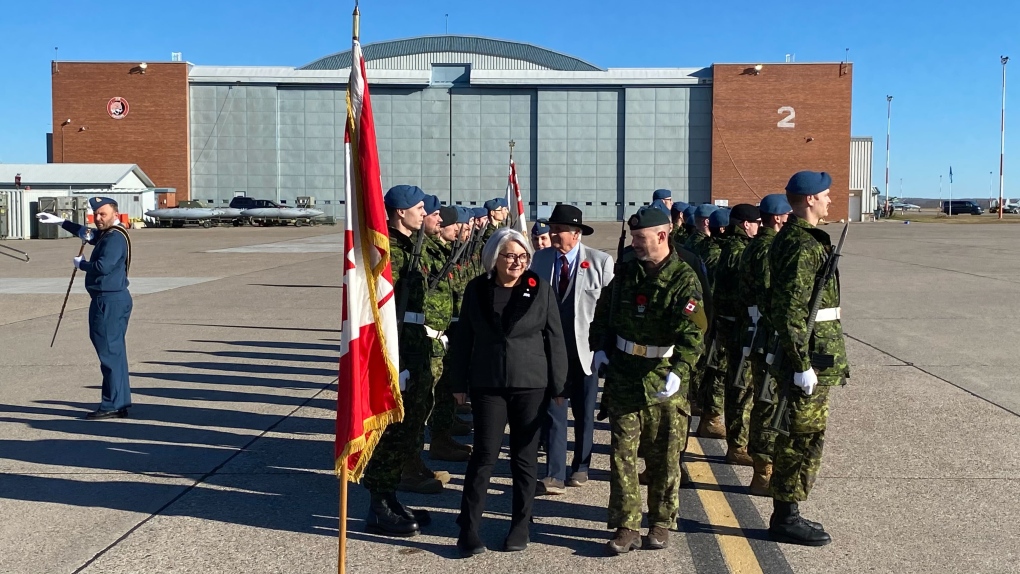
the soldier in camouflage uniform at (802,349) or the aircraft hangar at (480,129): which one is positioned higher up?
the aircraft hangar at (480,129)

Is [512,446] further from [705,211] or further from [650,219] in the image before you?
[705,211]

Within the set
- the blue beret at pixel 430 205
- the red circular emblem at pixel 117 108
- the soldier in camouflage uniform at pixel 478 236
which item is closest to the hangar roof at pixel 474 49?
the red circular emblem at pixel 117 108

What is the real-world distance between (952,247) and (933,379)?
2777 cm

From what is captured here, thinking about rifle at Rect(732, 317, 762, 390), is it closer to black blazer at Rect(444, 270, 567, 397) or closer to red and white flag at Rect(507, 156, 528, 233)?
black blazer at Rect(444, 270, 567, 397)

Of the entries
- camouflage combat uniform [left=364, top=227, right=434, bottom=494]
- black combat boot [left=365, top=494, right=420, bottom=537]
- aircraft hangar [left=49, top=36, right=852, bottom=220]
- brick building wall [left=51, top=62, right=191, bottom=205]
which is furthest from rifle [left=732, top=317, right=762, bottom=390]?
brick building wall [left=51, top=62, right=191, bottom=205]

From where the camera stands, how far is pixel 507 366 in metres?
5.10

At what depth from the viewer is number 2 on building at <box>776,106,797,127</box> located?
216 feet

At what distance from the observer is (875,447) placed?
7301mm

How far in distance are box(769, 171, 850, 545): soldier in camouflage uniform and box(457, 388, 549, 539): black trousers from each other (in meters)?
1.35

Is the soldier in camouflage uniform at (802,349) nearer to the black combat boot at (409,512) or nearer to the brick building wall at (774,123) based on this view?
the black combat boot at (409,512)

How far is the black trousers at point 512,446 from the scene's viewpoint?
5137 millimetres

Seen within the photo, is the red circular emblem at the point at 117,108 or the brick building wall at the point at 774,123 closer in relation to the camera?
the brick building wall at the point at 774,123

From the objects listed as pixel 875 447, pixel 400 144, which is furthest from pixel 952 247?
pixel 400 144

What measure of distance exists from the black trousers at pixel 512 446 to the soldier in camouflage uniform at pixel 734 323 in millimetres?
2075
